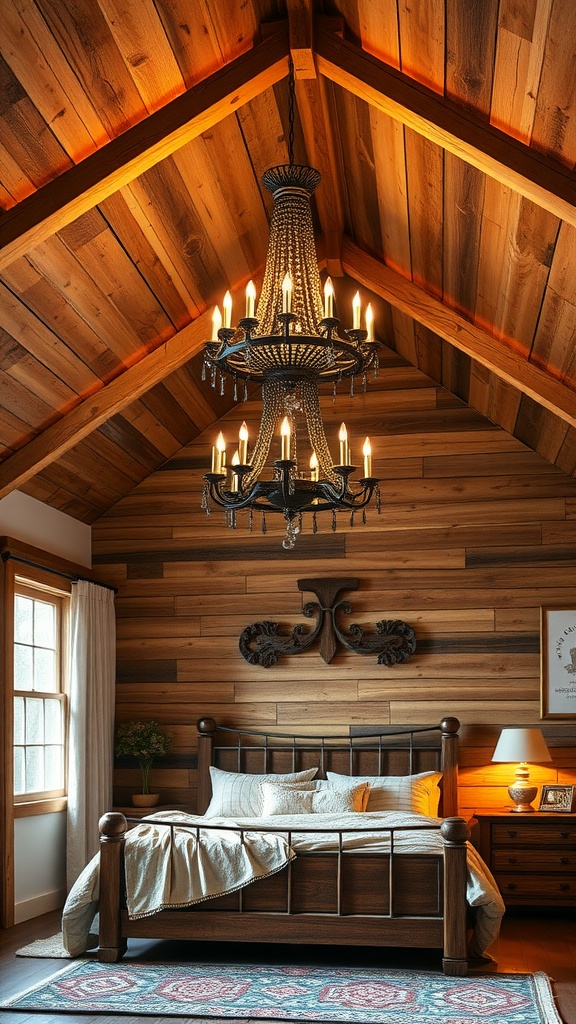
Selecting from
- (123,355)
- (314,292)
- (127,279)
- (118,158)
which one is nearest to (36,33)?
(118,158)

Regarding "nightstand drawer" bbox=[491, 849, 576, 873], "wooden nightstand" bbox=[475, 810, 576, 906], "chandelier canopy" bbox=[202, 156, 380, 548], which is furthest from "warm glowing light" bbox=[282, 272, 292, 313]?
"nightstand drawer" bbox=[491, 849, 576, 873]

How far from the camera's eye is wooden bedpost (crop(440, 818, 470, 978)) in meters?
4.82

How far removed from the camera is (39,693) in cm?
681

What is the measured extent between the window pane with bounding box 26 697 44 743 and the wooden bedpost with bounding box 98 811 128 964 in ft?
5.29

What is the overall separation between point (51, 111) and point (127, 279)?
4.52 feet

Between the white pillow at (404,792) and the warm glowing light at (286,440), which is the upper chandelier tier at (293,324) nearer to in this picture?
the warm glowing light at (286,440)

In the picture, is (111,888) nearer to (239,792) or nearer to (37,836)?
(37,836)

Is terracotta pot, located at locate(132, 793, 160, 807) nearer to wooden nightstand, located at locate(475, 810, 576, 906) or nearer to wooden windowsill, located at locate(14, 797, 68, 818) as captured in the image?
wooden windowsill, located at locate(14, 797, 68, 818)

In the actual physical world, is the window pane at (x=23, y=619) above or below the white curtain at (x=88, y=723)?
above

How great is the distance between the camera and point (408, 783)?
662 centimetres

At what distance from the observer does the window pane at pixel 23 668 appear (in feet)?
21.6

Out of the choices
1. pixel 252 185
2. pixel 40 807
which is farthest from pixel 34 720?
pixel 252 185

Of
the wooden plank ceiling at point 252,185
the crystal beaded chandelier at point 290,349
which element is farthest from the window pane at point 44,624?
the crystal beaded chandelier at point 290,349

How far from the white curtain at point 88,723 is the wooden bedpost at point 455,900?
2.74 m
